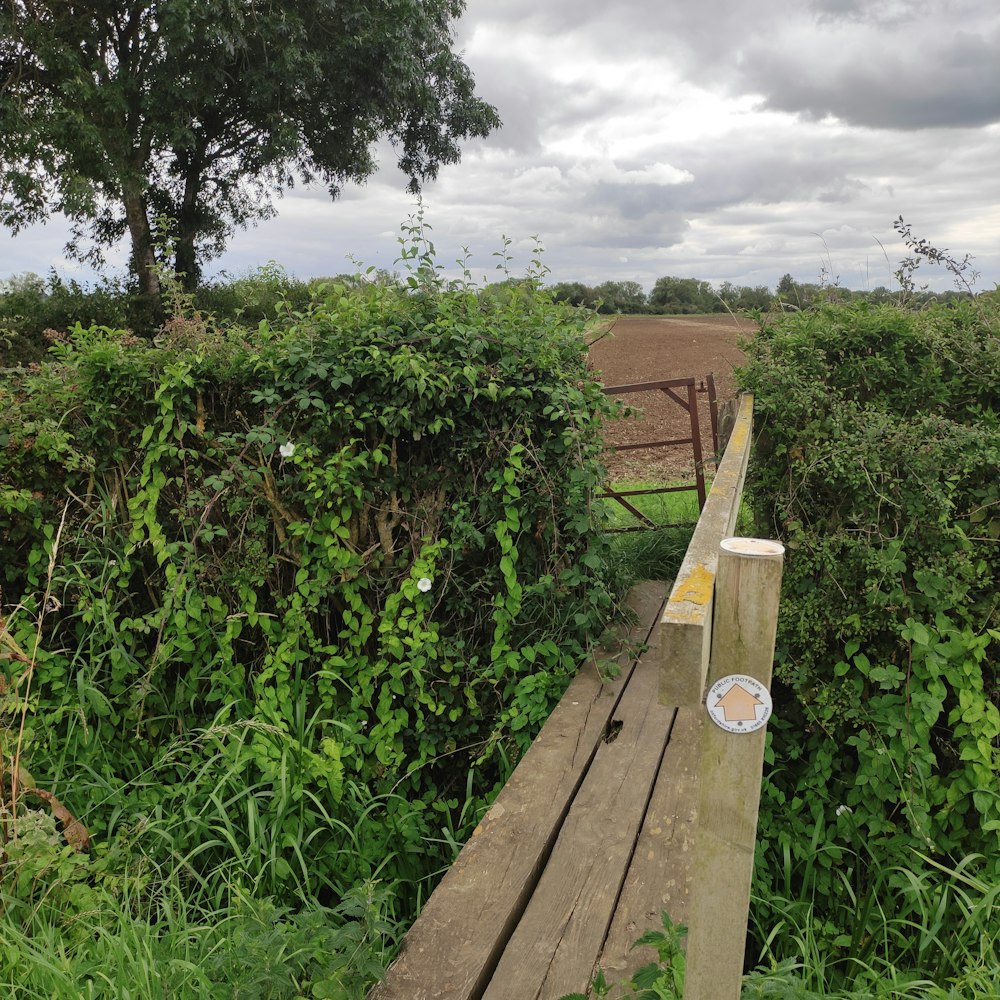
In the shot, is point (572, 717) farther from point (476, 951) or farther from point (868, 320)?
point (868, 320)

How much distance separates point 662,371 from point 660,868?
706 inches

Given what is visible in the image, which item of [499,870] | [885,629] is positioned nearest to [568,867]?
[499,870]

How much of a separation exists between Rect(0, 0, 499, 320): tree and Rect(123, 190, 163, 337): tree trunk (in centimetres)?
6

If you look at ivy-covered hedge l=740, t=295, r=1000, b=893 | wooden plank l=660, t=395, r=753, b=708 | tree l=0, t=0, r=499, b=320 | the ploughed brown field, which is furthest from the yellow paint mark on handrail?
tree l=0, t=0, r=499, b=320

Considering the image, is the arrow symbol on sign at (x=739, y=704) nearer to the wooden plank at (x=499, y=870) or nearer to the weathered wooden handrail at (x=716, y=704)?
the weathered wooden handrail at (x=716, y=704)

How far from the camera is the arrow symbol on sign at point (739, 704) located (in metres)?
1.48

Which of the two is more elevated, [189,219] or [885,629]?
Answer: [189,219]

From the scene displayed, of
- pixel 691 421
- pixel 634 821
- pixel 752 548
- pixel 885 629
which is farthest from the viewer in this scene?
pixel 691 421

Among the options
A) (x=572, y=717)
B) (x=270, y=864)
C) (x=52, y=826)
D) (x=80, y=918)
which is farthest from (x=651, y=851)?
(x=52, y=826)

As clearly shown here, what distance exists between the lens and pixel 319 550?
4.16 m

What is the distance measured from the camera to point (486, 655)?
13.6 ft

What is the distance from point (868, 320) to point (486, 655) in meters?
2.74

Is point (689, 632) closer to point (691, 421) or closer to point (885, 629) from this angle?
point (885, 629)

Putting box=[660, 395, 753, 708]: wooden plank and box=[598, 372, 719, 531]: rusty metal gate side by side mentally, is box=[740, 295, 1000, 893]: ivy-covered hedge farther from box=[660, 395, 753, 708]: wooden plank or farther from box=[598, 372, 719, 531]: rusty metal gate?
box=[660, 395, 753, 708]: wooden plank
